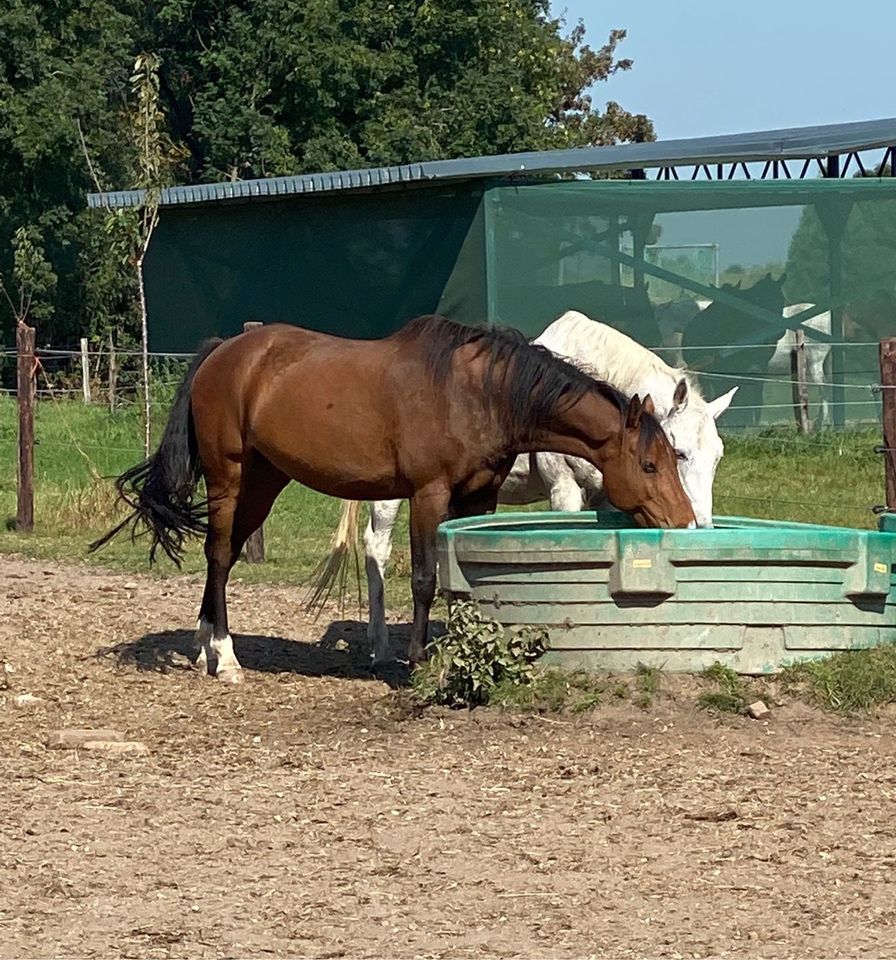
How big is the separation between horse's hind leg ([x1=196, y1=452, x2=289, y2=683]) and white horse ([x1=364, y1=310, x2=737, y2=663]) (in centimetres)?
65

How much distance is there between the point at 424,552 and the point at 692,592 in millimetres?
1450

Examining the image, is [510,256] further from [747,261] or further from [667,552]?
[667,552]

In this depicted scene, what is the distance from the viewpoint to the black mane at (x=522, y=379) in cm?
733

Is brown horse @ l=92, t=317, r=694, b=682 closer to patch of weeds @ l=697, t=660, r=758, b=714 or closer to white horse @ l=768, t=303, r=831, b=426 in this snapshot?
patch of weeds @ l=697, t=660, r=758, b=714

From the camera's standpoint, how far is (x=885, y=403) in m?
9.39

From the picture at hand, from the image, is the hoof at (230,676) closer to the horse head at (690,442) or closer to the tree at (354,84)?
the horse head at (690,442)

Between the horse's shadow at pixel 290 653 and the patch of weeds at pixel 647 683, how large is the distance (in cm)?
159

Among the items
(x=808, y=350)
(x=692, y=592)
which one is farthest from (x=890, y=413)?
(x=808, y=350)

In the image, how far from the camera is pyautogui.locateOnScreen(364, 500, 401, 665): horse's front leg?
8492 millimetres

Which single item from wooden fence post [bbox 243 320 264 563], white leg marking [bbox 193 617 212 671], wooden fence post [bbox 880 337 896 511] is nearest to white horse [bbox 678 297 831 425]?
wooden fence post [bbox 243 320 264 563]

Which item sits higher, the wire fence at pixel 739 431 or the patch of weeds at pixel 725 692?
the wire fence at pixel 739 431

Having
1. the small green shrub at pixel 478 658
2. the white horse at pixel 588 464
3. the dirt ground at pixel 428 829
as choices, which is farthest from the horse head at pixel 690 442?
the dirt ground at pixel 428 829

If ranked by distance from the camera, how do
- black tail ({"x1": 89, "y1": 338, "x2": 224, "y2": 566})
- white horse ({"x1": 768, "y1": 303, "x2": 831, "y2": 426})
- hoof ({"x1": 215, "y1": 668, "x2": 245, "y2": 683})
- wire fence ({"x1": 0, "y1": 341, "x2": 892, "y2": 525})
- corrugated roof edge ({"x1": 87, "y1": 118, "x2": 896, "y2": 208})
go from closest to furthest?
1. hoof ({"x1": 215, "y1": 668, "x2": 245, "y2": 683})
2. black tail ({"x1": 89, "y1": 338, "x2": 224, "y2": 566})
3. wire fence ({"x1": 0, "y1": 341, "x2": 892, "y2": 525})
4. white horse ({"x1": 768, "y1": 303, "x2": 831, "y2": 426})
5. corrugated roof edge ({"x1": 87, "y1": 118, "x2": 896, "y2": 208})

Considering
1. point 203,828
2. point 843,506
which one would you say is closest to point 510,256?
point 843,506
